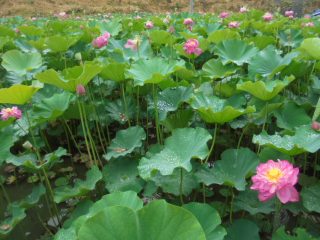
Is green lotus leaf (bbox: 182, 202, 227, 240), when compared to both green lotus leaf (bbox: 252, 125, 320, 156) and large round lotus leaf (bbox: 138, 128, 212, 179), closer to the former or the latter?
large round lotus leaf (bbox: 138, 128, 212, 179)

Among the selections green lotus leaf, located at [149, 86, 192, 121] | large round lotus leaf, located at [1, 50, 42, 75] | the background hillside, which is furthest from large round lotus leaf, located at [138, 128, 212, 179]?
the background hillside

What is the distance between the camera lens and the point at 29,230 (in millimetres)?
1579

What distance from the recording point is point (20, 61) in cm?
195

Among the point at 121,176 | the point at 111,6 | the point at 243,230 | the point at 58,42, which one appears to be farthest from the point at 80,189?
the point at 111,6

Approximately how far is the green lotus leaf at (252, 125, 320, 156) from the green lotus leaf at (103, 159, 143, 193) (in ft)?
1.55

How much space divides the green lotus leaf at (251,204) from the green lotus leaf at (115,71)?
0.72 meters

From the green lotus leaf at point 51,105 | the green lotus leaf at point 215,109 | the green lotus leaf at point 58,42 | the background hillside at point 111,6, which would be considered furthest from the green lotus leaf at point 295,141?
the background hillside at point 111,6

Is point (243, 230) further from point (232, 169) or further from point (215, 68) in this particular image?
point (215, 68)

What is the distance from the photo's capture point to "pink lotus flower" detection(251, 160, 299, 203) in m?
0.84

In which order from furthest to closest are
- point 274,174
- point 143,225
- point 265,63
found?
point 265,63 → point 274,174 → point 143,225

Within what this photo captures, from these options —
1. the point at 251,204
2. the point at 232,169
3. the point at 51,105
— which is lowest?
the point at 251,204

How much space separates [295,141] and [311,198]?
21 cm

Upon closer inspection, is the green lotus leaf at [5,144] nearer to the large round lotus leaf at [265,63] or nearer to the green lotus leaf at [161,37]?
the large round lotus leaf at [265,63]

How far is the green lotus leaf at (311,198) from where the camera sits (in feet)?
3.86
